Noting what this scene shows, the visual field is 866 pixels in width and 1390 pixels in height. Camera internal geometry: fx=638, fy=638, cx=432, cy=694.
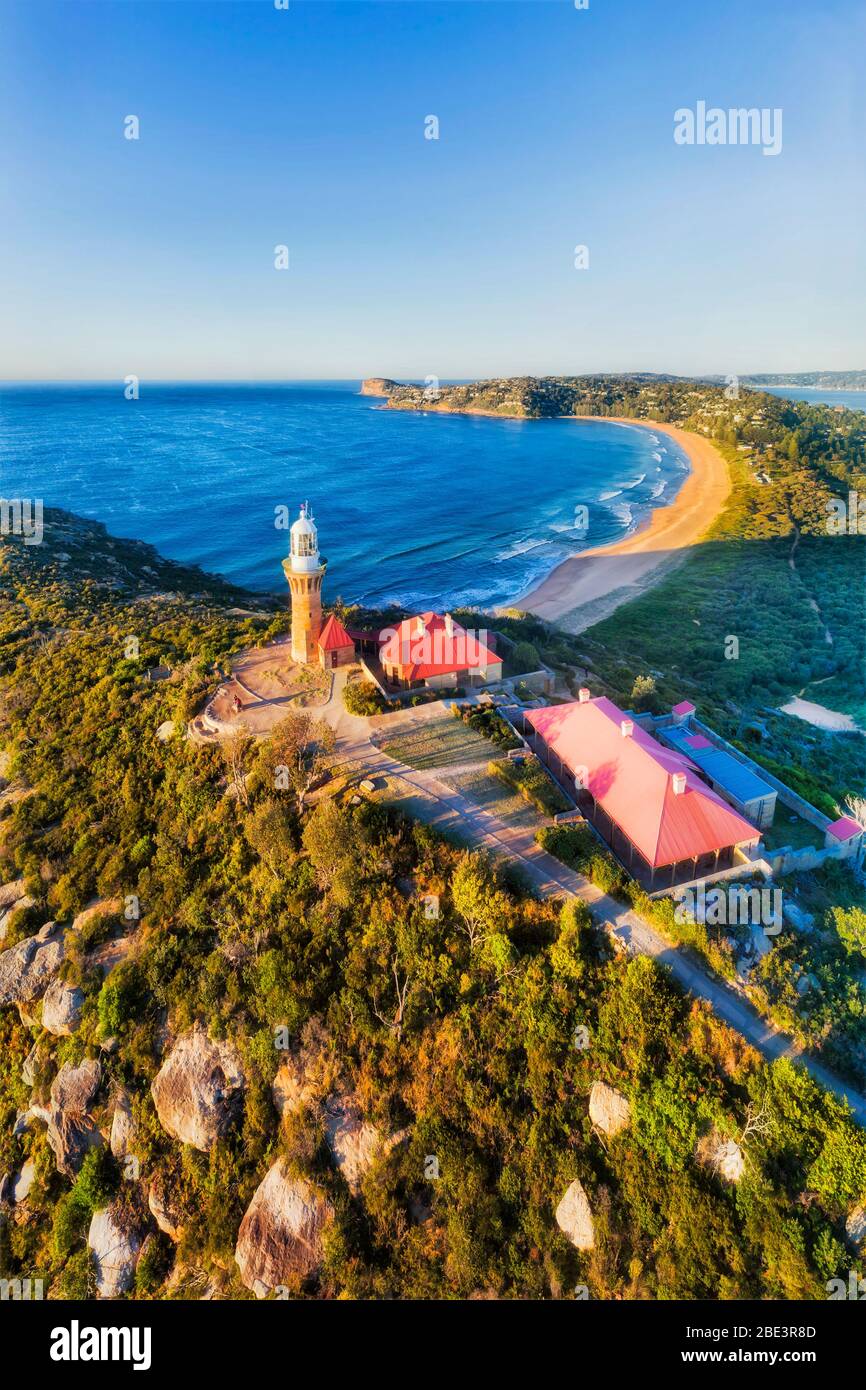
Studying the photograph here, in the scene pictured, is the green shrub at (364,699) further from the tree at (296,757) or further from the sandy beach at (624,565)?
the sandy beach at (624,565)

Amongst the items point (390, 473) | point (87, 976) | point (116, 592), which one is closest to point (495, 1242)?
point (87, 976)

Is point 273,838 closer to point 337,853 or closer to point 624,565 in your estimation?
point 337,853

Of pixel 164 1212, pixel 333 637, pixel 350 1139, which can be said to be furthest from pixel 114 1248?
pixel 333 637

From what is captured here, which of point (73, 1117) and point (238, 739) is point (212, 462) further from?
point (73, 1117)

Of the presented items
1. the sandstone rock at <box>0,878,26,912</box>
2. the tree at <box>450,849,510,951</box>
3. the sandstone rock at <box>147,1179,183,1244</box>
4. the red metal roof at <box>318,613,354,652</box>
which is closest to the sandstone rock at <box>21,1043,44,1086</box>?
the sandstone rock at <box>0,878,26,912</box>

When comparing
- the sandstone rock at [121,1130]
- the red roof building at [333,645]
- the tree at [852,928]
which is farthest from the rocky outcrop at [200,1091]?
the tree at [852,928]

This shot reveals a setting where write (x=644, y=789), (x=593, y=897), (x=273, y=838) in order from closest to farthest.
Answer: (x=593, y=897) < (x=273, y=838) < (x=644, y=789)

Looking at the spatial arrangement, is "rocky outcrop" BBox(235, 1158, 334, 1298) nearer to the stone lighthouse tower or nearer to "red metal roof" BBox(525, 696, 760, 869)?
"red metal roof" BBox(525, 696, 760, 869)
